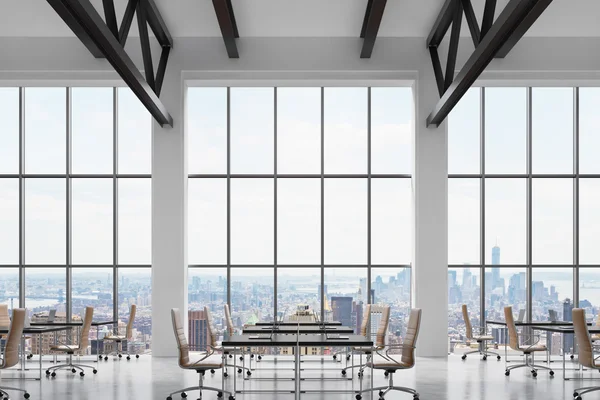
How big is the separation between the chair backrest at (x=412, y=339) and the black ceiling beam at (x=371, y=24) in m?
4.91

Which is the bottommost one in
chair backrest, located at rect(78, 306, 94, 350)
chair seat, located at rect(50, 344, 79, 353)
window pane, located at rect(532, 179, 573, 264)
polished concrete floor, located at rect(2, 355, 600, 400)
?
polished concrete floor, located at rect(2, 355, 600, 400)

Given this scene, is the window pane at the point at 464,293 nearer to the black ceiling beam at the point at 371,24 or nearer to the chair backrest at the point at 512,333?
the chair backrest at the point at 512,333

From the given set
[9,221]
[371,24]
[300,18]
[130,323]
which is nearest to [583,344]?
[371,24]

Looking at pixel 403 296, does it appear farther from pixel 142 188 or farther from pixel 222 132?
pixel 142 188

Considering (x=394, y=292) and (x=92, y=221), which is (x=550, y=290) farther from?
(x=92, y=221)

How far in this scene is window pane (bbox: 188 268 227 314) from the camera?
40.5ft

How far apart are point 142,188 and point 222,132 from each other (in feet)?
6.43

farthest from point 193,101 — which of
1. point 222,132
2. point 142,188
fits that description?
point 142,188

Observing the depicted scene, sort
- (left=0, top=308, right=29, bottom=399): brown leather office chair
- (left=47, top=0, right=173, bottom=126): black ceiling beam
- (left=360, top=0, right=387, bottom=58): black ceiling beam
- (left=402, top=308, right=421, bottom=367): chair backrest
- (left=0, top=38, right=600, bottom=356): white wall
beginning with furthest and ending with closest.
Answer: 1. (left=0, top=38, right=600, bottom=356): white wall
2. (left=360, top=0, right=387, bottom=58): black ceiling beam
3. (left=402, top=308, right=421, bottom=367): chair backrest
4. (left=0, top=308, right=29, bottom=399): brown leather office chair
5. (left=47, top=0, right=173, bottom=126): black ceiling beam

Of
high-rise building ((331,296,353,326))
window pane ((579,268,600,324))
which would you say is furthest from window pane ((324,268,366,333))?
window pane ((579,268,600,324))

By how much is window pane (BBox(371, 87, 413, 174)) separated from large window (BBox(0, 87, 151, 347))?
4.58 meters

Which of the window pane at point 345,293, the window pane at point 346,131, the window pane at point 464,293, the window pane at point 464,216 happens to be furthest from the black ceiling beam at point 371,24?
the window pane at point 464,293

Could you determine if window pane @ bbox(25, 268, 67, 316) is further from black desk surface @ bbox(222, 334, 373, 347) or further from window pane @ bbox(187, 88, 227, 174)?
black desk surface @ bbox(222, 334, 373, 347)

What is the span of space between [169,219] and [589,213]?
27.5 ft
